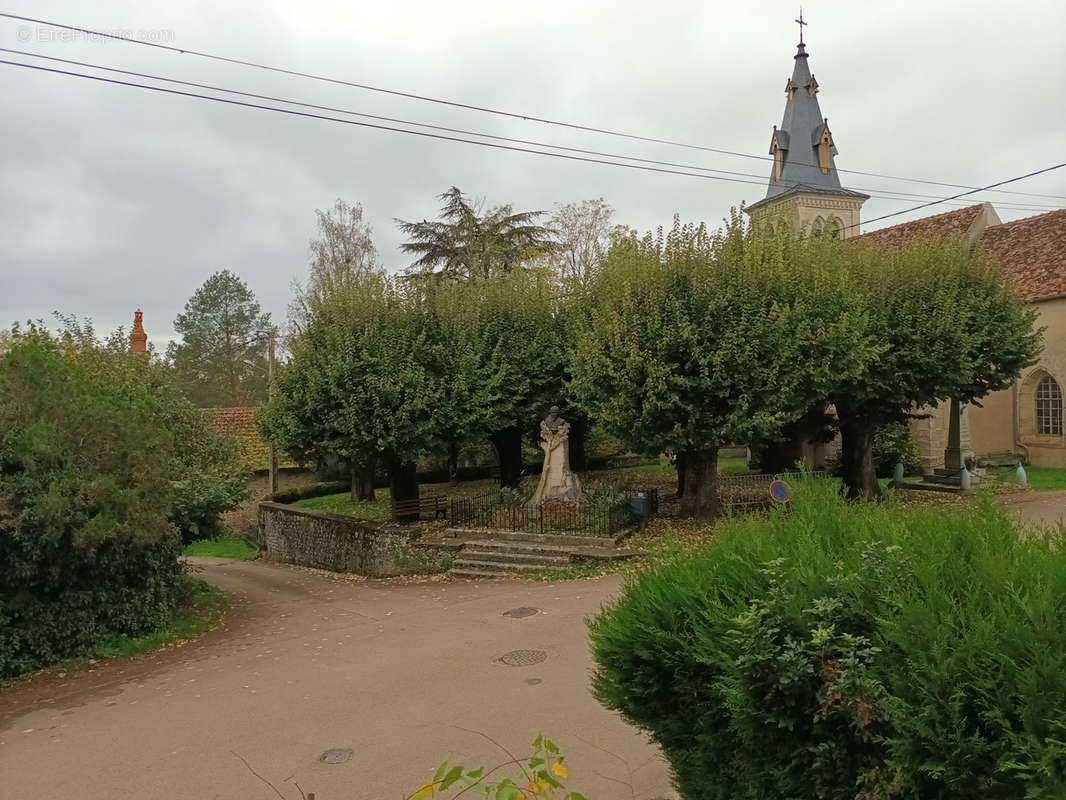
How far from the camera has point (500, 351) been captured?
63.9 feet

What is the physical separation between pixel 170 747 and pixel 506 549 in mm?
9109

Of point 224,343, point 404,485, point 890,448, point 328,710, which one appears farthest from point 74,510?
point 224,343

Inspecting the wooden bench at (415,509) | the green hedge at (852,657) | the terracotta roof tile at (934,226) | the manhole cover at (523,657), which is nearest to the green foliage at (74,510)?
the manhole cover at (523,657)

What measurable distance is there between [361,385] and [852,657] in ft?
51.3

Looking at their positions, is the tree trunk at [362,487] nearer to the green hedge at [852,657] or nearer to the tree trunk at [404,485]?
the tree trunk at [404,485]

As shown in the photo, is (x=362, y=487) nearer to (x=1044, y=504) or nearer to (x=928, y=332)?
(x=928, y=332)

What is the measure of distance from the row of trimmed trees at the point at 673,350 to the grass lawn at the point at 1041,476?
499cm

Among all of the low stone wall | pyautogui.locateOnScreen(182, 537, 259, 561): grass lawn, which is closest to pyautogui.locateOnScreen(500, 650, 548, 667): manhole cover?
the low stone wall

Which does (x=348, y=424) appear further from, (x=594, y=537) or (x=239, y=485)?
(x=594, y=537)

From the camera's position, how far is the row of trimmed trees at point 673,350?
15.0 metres

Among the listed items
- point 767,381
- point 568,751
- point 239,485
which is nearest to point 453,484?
point 239,485

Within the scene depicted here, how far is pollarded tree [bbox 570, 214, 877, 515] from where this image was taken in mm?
14742

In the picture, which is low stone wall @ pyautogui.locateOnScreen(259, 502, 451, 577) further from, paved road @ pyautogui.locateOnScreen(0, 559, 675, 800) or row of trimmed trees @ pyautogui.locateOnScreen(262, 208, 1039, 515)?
paved road @ pyautogui.locateOnScreen(0, 559, 675, 800)

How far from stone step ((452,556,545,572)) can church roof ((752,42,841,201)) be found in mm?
33713
